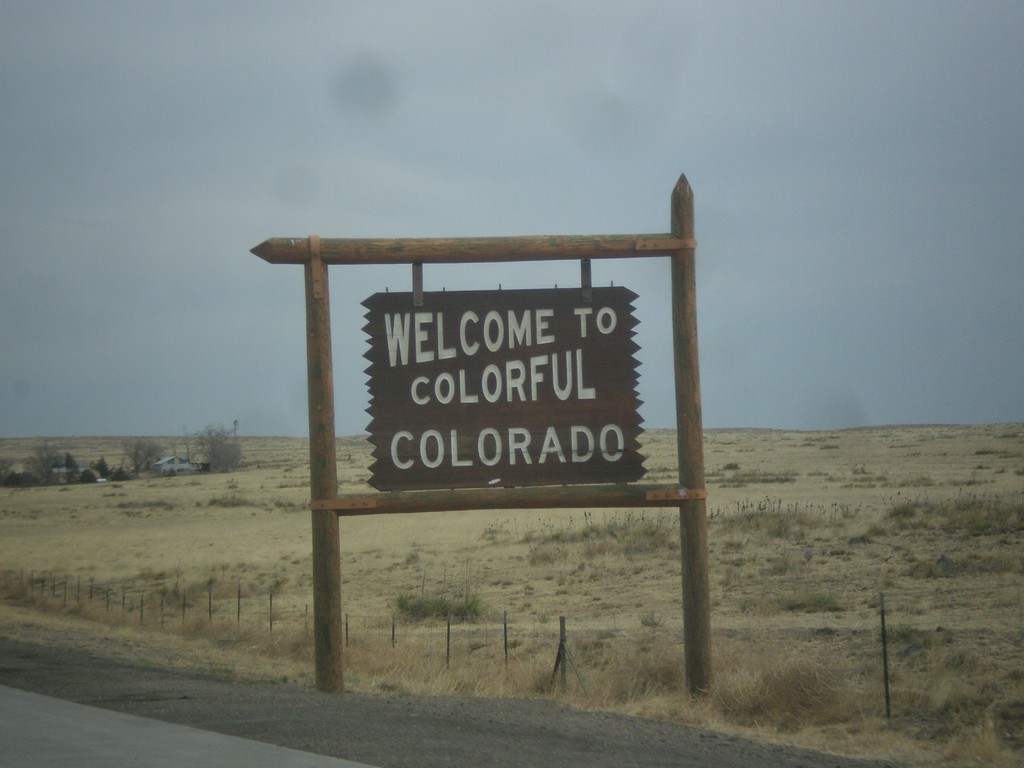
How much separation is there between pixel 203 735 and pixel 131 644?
34.8ft

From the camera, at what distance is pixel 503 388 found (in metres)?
9.70

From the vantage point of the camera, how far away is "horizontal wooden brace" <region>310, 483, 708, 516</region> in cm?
931

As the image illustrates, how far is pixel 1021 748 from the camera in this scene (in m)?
8.55

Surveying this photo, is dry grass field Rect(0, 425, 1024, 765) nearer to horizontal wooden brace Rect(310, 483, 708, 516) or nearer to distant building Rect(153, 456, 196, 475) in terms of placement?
horizontal wooden brace Rect(310, 483, 708, 516)

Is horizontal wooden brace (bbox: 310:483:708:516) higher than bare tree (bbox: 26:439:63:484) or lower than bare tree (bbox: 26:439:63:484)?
higher

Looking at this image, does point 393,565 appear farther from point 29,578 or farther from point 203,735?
point 203,735

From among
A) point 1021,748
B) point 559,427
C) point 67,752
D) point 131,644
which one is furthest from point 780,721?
point 131,644

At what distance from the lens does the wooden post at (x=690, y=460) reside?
948 centimetres

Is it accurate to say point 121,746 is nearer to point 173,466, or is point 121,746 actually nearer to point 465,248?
point 465,248

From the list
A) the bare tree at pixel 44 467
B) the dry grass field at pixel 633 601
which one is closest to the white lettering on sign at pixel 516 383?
the dry grass field at pixel 633 601

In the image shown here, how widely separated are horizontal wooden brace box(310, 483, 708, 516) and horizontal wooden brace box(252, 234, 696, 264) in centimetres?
217

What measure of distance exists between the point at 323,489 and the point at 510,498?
67.7 inches

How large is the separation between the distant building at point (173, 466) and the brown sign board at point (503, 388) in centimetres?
9661

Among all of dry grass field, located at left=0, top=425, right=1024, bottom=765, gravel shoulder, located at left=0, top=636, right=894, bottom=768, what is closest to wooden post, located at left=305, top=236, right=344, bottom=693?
gravel shoulder, located at left=0, top=636, right=894, bottom=768
